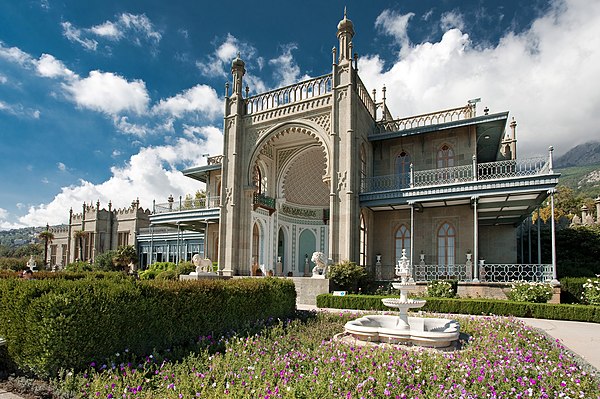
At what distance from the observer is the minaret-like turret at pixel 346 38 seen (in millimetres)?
16562

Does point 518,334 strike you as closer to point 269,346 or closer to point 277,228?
point 269,346

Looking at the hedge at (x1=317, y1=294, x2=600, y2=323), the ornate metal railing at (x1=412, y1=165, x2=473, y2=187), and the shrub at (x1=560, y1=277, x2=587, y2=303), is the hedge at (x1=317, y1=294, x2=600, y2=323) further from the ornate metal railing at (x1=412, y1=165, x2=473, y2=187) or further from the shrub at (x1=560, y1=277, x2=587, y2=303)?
the ornate metal railing at (x1=412, y1=165, x2=473, y2=187)

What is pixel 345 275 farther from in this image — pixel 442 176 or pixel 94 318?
pixel 94 318

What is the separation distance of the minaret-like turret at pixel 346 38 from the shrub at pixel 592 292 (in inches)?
466

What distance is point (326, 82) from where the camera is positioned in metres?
17.3

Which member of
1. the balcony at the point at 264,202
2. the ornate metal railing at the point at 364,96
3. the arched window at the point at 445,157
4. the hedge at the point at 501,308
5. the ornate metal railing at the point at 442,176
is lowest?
the hedge at the point at 501,308

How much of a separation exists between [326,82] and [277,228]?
26.7ft

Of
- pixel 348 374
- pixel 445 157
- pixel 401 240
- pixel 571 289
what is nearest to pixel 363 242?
pixel 401 240

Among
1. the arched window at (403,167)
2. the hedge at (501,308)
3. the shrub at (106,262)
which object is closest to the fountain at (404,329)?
the hedge at (501,308)

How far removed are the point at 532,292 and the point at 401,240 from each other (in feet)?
21.5

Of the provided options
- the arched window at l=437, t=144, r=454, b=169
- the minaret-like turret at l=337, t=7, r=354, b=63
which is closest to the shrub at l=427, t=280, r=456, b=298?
the arched window at l=437, t=144, r=454, b=169

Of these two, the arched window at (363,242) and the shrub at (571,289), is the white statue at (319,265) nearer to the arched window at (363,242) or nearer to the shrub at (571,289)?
the arched window at (363,242)

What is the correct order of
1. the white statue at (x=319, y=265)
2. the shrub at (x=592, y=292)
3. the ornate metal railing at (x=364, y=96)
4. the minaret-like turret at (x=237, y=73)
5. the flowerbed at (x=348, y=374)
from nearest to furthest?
1. the flowerbed at (x=348, y=374)
2. the shrub at (x=592, y=292)
3. the white statue at (x=319, y=265)
4. the ornate metal railing at (x=364, y=96)
5. the minaret-like turret at (x=237, y=73)

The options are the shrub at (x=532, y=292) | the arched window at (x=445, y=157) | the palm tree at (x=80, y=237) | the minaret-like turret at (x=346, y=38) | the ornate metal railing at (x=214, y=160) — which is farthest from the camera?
the palm tree at (x=80, y=237)
